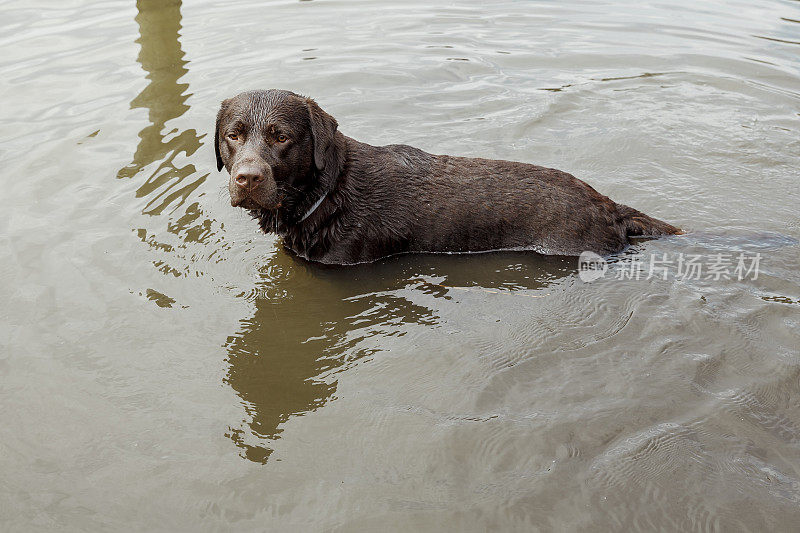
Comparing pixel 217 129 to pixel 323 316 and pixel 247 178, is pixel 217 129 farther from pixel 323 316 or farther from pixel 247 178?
pixel 323 316

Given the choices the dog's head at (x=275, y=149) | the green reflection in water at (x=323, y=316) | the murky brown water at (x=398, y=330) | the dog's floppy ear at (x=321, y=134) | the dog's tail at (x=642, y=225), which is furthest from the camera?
the dog's tail at (x=642, y=225)

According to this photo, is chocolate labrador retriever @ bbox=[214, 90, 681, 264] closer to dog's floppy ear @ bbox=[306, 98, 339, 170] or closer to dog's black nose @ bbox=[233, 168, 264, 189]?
dog's floppy ear @ bbox=[306, 98, 339, 170]

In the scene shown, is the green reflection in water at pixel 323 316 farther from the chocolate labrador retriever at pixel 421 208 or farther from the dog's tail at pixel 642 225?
the dog's tail at pixel 642 225

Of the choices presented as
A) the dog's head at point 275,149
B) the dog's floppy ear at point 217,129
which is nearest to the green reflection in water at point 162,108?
the dog's floppy ear at point 217,129

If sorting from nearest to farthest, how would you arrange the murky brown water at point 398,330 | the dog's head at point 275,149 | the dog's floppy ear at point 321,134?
the murky brown water at point 398,330, the dog's head at point 275,149, the dog's floppy ear at point 321,134

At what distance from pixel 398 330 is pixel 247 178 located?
1639mm

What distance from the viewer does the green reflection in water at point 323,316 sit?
468 centimetres

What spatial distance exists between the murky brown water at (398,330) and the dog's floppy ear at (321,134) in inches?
40.4

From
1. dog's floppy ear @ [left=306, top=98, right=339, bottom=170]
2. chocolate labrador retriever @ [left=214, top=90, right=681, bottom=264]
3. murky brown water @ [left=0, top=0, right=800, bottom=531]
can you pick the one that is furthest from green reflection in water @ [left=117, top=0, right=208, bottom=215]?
dog's floppy ear @ [left=306, top=98, right=339, bottom=170]

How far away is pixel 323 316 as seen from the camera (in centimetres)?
565

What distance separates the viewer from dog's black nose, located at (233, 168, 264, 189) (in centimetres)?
526

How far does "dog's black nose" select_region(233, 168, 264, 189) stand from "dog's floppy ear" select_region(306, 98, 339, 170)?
25.6 inches

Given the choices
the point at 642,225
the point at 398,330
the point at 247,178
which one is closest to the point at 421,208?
the point at 398,330

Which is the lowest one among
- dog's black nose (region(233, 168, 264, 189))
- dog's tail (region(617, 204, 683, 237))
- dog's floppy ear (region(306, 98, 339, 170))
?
dog's tail (region(617, 204, 683, 237))
